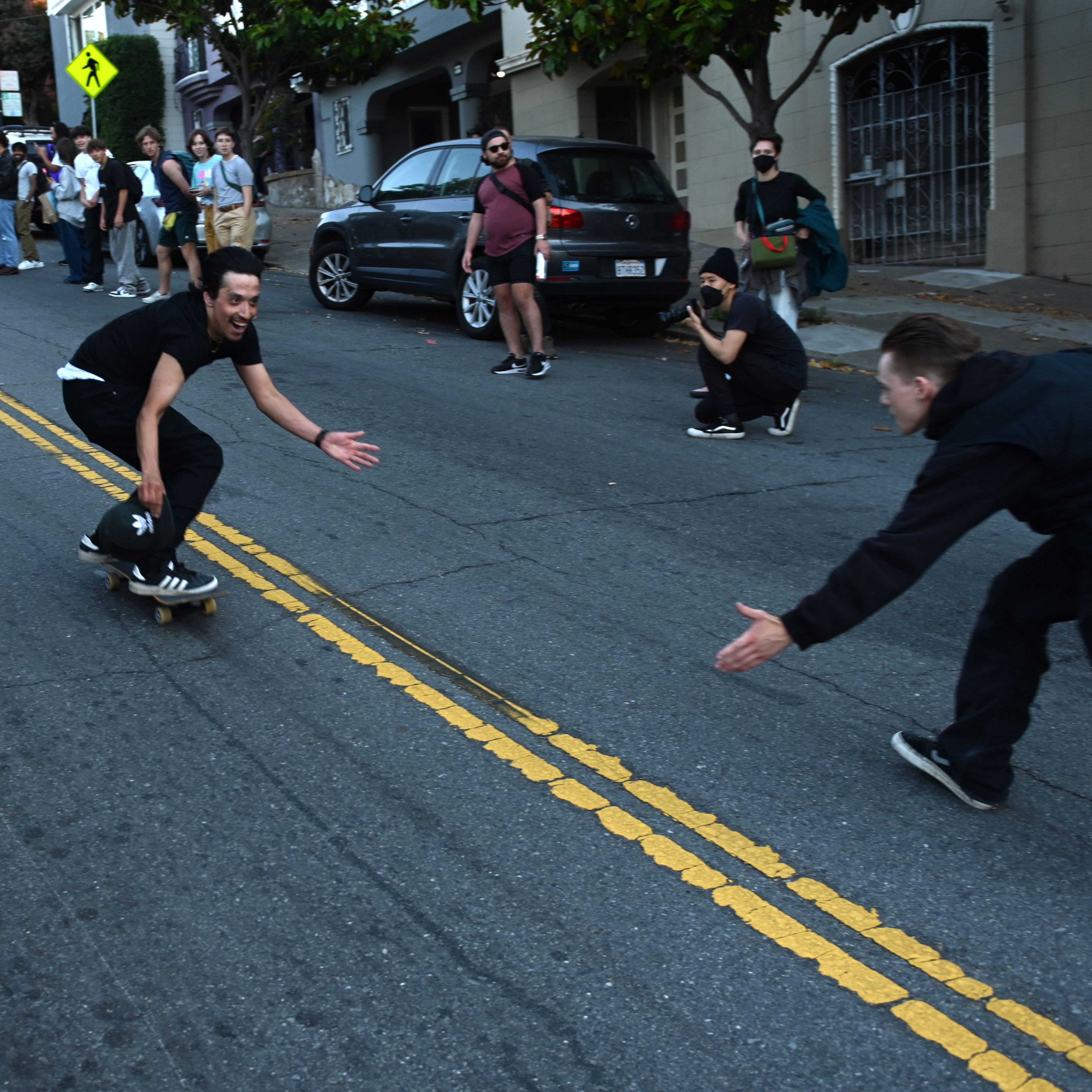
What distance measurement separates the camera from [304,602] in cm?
546

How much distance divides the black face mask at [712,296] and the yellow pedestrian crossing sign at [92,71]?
14.2 metres

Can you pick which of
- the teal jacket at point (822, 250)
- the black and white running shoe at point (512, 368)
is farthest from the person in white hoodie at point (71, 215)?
the teal jacket at point (822, 250)

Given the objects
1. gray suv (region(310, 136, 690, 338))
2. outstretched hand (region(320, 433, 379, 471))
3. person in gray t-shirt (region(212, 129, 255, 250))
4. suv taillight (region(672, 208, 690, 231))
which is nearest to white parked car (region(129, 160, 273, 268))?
person in gray t-shirt (region(212, 129, 255, 250))

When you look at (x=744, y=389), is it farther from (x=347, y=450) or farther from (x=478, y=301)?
(x=478, y=301)

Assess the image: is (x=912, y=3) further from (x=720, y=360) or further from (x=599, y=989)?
(x=599, y=989)

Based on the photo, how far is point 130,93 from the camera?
37.4 m

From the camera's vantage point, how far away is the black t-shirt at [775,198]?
33.8 ft

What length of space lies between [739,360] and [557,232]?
3534mm

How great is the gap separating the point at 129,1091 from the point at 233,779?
1357 millimetres

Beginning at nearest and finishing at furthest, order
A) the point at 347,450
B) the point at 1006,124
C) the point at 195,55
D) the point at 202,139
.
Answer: the point at 347,450
the point at 202,139
the point at 1006,124
the point at 195,55

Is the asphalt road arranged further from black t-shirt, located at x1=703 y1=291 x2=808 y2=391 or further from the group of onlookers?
the group of onlookers

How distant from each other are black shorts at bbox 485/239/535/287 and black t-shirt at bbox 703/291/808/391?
2530mm

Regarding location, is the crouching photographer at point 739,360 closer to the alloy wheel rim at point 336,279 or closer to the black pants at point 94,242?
the alloy wheel rim at point 336,279

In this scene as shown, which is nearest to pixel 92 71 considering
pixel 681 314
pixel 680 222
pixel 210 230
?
pixel 210 230
